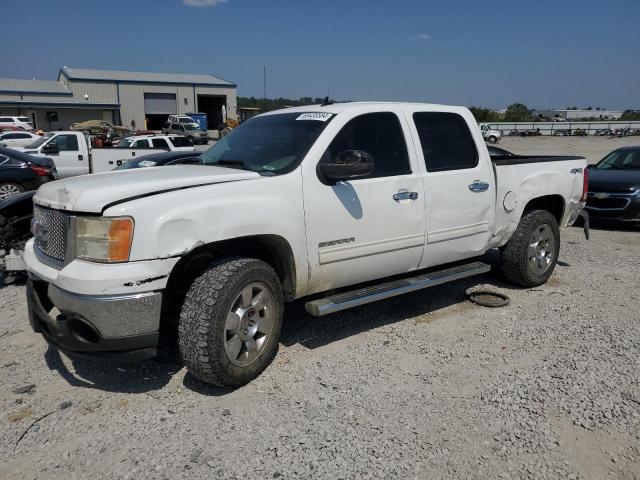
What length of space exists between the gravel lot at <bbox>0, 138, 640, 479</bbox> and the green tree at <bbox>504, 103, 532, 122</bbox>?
8996 cm

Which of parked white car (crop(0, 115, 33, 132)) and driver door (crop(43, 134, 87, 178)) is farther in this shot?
parked white car (crop(0, 115, 33, 132))

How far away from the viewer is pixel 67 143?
15992 mm

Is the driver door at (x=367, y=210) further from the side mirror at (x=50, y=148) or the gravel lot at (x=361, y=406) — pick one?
the side mirror at (x=50, y=148)

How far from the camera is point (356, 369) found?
394 centimetres

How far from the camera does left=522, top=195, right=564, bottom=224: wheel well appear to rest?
5935 mm

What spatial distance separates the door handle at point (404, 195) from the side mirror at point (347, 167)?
0.52 meters

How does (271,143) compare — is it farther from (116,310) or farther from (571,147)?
(571,147)

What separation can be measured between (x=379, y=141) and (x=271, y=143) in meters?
0.90

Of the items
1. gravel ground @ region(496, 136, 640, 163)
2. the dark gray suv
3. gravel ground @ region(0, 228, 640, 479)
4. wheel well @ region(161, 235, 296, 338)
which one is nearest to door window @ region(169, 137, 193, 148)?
gravel ground @ region(0, 228, 640, 479)

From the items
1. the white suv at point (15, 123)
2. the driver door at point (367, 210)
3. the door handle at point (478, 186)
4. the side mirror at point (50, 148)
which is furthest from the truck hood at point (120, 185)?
the white suv at point (15, 123)

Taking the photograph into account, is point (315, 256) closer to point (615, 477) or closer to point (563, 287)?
point (615, 477)

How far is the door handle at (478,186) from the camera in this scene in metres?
4.93

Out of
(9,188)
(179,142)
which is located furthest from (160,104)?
(9,188)

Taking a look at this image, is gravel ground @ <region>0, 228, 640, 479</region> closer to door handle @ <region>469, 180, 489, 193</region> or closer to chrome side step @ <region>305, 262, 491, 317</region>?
chrome side step @ <region>305, 262, 491, 317</region>
